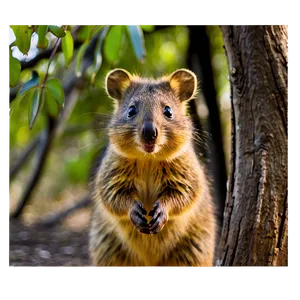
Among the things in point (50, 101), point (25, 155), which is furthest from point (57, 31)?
point (25, 155)

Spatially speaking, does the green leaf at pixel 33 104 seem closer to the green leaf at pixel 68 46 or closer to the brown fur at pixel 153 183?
the green leaf at pixel 68 46

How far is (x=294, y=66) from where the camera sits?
4207 mm

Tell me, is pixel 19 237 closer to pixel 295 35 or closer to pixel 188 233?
pixel 188 233

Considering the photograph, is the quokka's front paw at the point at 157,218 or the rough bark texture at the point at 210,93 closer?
the quokka's front paw at the point at 157,218

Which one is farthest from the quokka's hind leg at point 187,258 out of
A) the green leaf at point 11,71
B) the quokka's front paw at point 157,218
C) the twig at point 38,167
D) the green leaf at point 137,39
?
the green leaf at point 11,71

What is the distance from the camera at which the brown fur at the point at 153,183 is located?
4191mm

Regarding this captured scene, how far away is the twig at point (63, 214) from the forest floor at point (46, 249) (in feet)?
0.18

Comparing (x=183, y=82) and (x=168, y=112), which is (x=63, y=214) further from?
(x=183, y=82)

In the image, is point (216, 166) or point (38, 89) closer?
point (38, 89)

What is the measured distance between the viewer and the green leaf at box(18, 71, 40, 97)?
13.7 ft

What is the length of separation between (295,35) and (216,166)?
1247mm

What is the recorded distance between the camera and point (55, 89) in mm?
4133
